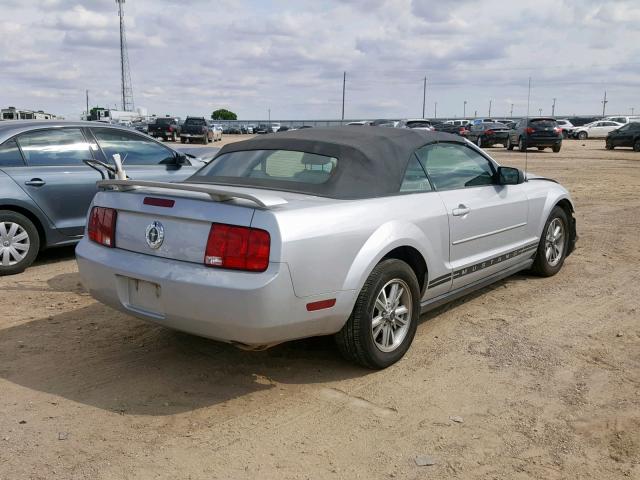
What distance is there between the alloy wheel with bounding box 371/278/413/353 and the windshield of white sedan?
0.81 meters

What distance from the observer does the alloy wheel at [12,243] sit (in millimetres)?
6191

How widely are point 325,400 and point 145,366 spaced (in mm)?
1251

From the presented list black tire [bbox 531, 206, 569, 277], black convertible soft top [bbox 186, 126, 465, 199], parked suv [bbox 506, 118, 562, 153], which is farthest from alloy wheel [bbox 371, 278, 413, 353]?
parked suv [bbox 506, 118, 562, 153]

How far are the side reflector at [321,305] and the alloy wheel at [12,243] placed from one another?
415cm

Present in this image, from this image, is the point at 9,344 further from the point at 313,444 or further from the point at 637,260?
the point at 637,260

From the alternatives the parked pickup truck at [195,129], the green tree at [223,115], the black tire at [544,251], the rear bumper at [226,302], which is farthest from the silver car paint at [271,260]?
the green tree at [223,115]

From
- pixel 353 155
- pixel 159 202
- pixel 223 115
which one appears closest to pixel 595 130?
pixel 353 155

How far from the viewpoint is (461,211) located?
4531 millimetres

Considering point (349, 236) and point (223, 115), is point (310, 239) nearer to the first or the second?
point (349, 236)

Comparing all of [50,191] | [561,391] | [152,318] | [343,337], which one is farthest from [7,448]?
[50,191]

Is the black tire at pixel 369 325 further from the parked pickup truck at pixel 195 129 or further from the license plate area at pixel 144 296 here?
the parked pickup truck at pixel 195 129

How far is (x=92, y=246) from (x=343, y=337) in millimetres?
1713

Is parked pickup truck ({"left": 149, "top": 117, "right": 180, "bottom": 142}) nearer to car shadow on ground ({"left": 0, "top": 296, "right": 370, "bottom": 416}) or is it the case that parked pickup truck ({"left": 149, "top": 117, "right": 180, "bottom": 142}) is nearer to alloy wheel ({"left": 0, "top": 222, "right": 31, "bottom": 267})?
alloy wheel ({"left": 0, "top": 222, "right": 31, "bottom": 267})

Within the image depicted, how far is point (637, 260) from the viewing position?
22.7 ft
